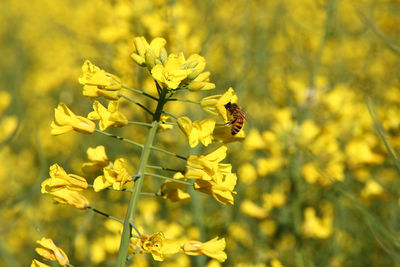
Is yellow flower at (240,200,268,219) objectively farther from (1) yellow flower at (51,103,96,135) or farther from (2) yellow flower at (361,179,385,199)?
(1) yellow flower at (51,103,96,135)

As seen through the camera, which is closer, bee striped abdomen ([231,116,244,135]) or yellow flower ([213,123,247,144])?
yellow flower ([213,123,247,144])

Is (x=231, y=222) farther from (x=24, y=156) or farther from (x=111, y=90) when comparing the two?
(x=24, y=156)

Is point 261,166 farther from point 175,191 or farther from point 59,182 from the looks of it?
point 59,182

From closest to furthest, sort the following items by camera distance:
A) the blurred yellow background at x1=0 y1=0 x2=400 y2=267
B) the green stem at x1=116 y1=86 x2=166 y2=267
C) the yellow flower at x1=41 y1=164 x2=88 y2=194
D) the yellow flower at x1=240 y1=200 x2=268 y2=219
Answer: the green stem at x1=116 y1=86 x2=166 y2=267
the yellow flower at x1=41 y1=164 x2=88 y2=194
the blurred yellow background at x1=0 y1=0 x2=400 y2=267
the yellow flower at x1=240 y1=200 x2=268 y2=219

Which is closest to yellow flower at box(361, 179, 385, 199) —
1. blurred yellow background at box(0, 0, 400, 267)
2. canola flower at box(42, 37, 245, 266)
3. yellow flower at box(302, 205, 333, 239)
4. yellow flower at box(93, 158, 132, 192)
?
blurred yellow background at box(0, 0, 400, 267)

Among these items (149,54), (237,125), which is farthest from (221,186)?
(149,54)

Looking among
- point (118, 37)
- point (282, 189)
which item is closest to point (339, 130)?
point (282, 189)
